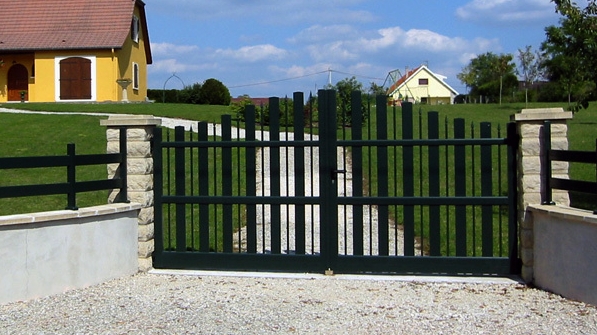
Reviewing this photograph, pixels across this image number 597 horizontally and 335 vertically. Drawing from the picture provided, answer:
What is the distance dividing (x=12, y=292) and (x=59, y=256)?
1.88ft

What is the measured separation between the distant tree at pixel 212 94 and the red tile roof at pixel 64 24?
632cm

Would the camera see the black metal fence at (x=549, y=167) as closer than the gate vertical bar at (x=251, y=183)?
Yes

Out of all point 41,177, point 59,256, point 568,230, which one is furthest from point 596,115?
point 59,256

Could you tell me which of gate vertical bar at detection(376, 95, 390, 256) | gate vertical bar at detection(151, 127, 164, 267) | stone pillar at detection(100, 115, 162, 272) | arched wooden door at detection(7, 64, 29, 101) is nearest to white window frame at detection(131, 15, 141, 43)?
arched wooden door at detection(7, 64, 29, 101)

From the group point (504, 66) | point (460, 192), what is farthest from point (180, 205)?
point (504, 66)

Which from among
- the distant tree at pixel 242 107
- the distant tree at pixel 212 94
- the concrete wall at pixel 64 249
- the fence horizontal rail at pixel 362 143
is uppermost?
the distant tree at pixel 212 94

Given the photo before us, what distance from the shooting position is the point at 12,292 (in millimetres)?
6820

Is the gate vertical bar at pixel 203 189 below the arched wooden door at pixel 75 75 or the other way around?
below

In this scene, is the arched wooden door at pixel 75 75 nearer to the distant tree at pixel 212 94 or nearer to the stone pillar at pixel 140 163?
the distant tree at pixel 212 94

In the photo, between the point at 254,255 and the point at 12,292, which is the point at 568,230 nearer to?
the point at 254,255

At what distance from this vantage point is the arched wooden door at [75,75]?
3588cm

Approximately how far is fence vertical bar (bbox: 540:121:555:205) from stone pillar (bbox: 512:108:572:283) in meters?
0.03

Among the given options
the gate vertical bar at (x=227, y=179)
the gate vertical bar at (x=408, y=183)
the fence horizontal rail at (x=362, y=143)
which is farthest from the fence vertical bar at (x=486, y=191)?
the gate vertical bar at (x=227, y=179)

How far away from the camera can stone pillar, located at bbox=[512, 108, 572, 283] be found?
23.9 feet
